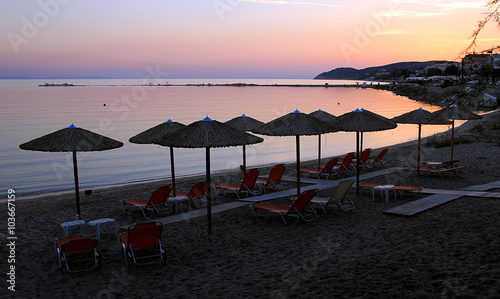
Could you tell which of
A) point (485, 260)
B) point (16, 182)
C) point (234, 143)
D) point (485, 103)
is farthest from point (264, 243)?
point (485, 103)

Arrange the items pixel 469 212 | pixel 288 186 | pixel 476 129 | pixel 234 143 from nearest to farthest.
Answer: pixel 234 143 → pixel 469 212 → pixel 288 186 → pixel 476 129

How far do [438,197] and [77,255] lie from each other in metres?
7.09

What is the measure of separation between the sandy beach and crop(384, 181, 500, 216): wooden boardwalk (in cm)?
20

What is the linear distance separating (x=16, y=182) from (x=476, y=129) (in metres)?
22.6

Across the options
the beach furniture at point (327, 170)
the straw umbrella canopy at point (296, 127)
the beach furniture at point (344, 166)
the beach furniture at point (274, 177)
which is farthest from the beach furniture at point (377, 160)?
the straw umbrella canopy at point (296, 127)

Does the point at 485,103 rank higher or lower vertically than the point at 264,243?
higher

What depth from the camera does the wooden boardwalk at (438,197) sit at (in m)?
7.76

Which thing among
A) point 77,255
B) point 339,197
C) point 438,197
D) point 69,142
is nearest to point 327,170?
point 438,197

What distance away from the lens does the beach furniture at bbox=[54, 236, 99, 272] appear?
5480 millimetres

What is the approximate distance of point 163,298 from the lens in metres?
4.68

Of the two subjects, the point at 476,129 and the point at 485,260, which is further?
the point at 476,129

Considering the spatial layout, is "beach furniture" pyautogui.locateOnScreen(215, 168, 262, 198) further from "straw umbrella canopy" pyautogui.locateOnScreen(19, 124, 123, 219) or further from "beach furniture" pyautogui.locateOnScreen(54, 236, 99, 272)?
"beach furniture" pyautogui.locateOnScreen(54, 236, 99, 272)

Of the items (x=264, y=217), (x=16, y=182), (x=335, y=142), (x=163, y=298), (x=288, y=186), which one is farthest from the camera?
(x=335, y=142)

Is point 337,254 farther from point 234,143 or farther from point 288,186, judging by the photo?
point 288,186
